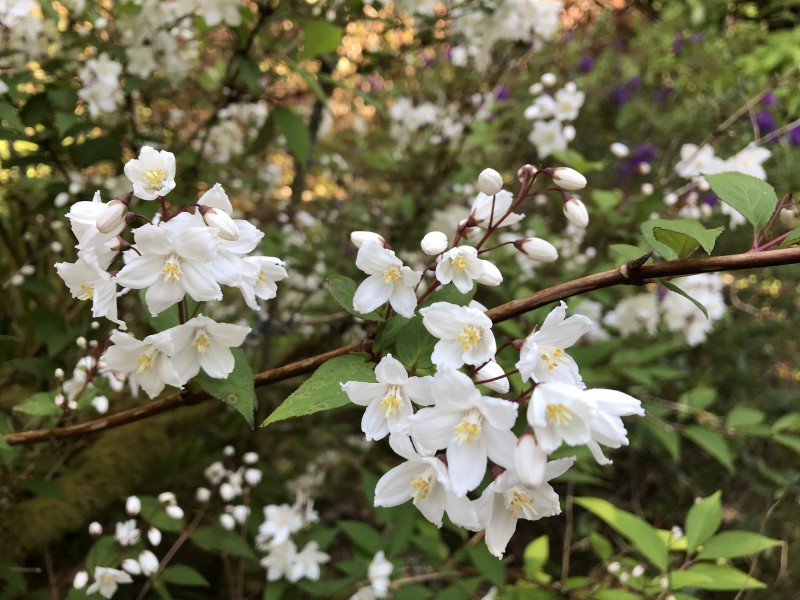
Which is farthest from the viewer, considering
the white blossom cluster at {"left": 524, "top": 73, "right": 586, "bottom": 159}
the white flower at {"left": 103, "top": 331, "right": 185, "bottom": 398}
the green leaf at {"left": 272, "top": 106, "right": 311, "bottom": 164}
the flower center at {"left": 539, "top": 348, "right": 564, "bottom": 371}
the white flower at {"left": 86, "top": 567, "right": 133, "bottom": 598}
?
the white blossom cluster at {"left": 524, "top": 73, "right": 586, "bottom": 159}

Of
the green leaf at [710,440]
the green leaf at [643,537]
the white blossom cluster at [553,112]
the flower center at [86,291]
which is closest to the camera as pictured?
the flower center at [86,291]

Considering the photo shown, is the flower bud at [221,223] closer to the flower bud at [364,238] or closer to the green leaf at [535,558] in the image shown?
the flower bud at [364,238]

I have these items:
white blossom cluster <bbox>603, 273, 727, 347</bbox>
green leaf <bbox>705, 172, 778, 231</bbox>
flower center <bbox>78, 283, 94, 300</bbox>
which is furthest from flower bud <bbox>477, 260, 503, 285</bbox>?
white blossom cluster <bbox>603, 273, 727, 347</bbox>

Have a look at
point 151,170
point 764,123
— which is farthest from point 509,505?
point 764,123

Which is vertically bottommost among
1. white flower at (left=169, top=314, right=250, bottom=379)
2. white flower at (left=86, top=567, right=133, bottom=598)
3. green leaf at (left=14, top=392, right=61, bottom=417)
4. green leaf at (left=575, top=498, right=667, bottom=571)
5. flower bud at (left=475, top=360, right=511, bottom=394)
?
white flower at (left=86, top=567, right=133, bottom=598)

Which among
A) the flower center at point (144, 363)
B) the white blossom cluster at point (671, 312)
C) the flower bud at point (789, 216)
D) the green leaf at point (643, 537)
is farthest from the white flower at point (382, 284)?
the white blossom cluster at point (671, 312)

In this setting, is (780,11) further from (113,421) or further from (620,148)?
(113,421)

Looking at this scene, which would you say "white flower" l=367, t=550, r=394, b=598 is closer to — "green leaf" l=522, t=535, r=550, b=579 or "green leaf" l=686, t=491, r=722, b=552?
"green leaf" l=522, t=535, r=550, b=579
